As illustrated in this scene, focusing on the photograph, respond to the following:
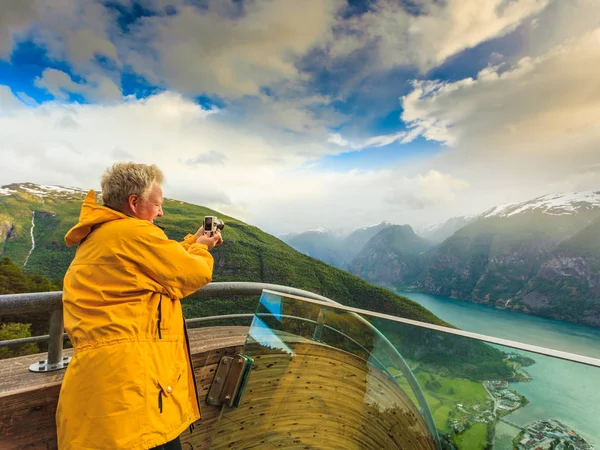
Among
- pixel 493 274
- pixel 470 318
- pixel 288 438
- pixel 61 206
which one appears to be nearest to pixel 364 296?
pixel 470 318

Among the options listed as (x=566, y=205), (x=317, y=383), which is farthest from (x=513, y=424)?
(x=566, y=205)

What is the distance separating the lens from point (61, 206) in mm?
120438

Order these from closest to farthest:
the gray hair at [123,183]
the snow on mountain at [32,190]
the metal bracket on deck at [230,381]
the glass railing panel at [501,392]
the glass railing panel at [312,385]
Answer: the glass railing panel at [501,392]
the gray hair at [123,183]
the glass railing panel at [312,385]
the metal bracket on deck at [230,381]
the snow on mountain at [32,190]

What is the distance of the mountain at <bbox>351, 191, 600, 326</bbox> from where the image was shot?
110 metres

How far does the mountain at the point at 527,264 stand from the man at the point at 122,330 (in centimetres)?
12780

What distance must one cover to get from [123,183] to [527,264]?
553 feet

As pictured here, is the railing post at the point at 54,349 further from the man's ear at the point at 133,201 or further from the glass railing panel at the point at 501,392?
the glass railing panel at the point at 501,392

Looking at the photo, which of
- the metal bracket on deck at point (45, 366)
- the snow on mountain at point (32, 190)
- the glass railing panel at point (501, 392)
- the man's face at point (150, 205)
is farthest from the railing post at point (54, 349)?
the snow on mountain at point (32, 190)

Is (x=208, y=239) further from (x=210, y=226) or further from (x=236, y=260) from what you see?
(x=236, y=260)

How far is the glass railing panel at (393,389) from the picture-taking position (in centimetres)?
141

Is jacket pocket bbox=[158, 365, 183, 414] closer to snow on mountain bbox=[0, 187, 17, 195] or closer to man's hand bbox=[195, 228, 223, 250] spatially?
man's hand bbox=[195, 228, 223, 250]

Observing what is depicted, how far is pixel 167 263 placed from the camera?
1522 mm

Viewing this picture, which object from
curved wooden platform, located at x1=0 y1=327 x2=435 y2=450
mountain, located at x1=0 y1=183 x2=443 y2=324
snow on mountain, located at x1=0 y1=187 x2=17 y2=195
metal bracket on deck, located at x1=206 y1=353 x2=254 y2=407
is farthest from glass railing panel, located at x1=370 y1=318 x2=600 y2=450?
snow on mountain, located at x1=0 y1=187 x2=17 y2=195

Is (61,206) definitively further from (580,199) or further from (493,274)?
(580,199)
